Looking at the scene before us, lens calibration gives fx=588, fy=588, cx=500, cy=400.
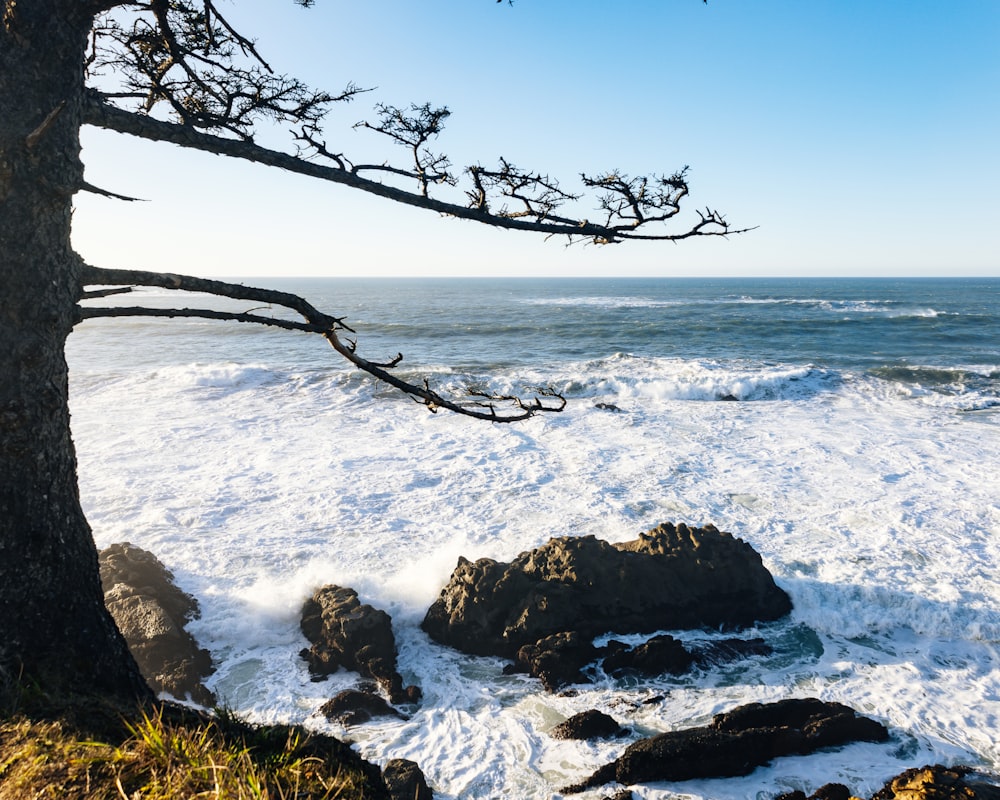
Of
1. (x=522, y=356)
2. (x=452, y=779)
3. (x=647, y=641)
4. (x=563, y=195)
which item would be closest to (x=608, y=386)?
(x=522, y=356)

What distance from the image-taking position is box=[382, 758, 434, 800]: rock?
4910mm

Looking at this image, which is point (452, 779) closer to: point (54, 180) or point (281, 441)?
point (54, 180)

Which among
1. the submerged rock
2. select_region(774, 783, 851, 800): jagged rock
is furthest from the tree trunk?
the submerged rock

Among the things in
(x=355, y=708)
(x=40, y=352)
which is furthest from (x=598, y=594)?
(x=40, y=352)

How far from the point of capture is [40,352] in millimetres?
2465

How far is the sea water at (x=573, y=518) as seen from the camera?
6.19 meters

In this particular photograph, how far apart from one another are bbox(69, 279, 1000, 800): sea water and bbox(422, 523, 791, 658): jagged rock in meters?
0.35

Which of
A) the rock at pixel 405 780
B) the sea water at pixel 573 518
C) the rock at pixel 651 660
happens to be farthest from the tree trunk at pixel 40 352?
the rock at pixel 651 660

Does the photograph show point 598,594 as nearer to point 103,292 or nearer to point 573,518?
point 573,518

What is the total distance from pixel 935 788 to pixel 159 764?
5.23m

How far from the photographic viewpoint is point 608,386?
24234 mm

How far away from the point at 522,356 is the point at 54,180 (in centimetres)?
3142

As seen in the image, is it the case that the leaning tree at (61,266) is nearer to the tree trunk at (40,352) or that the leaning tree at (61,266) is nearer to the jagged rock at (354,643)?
the tree trunk at (40,352)

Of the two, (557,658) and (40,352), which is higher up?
(40,352)
